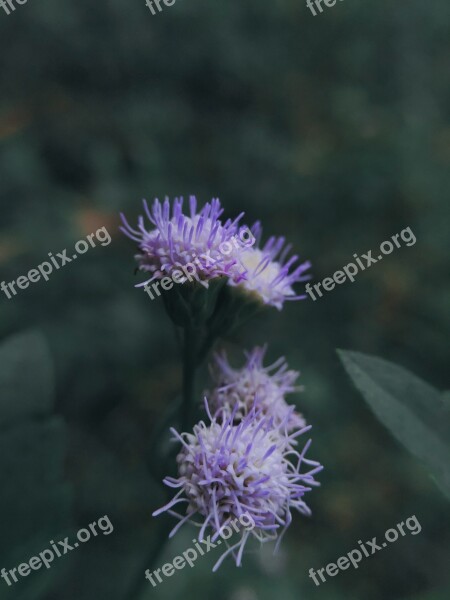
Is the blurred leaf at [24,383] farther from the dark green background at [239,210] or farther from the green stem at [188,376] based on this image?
the dark green background at [239,210]

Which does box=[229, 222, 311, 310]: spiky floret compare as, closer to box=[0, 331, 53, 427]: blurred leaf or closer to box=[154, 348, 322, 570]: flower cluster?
box=[154, 348, 322, 570]: flower cluster

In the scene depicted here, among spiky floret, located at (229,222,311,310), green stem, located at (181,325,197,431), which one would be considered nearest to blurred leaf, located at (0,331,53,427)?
green stem, located at (181,325,197,431)

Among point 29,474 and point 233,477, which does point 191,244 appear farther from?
point 29,474

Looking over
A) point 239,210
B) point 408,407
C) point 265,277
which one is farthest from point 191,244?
point 239,210

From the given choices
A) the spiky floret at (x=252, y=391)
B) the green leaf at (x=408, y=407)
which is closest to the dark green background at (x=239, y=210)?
the spiky floret at (x=252, y=391)

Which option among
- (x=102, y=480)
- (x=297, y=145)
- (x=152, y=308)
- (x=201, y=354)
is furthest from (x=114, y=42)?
(x=201, y=354)

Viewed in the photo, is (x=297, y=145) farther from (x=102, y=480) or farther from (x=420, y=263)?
(x=102, y=480)

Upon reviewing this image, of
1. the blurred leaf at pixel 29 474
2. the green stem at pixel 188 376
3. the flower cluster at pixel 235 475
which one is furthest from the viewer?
the blurred leaf at pixel 29 474
